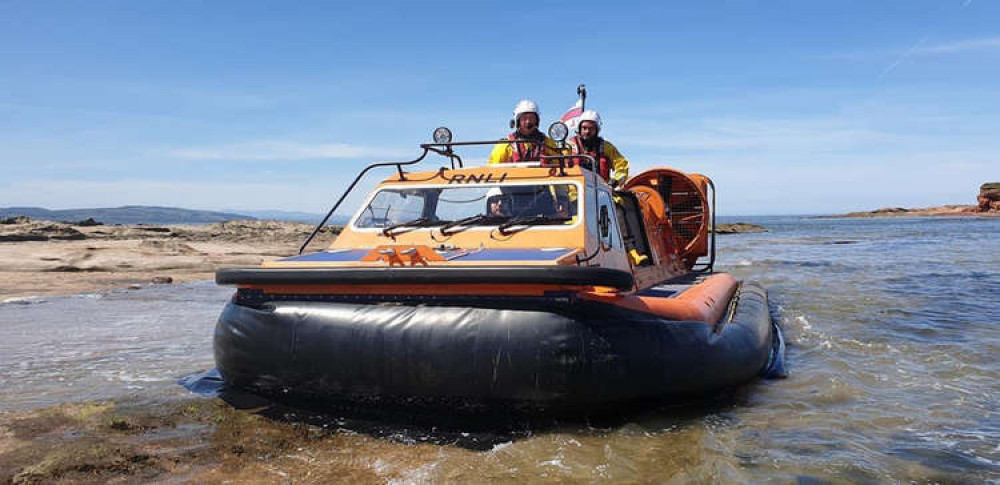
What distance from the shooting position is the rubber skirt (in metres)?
3.41

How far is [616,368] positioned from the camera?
3500mm

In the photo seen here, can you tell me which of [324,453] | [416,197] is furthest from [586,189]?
[324,453]

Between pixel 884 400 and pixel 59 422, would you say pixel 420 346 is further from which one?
pixel 884 400

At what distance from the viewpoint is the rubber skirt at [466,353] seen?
11.2 feet

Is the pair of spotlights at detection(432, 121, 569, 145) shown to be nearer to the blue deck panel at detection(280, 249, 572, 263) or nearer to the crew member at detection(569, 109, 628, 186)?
the blue deck panel at detection(280, 249, 572, 263)

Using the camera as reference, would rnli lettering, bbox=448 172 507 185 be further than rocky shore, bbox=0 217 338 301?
No

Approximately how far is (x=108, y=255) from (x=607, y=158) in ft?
31.5

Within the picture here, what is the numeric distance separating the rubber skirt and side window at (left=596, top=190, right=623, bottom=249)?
1.03 metres

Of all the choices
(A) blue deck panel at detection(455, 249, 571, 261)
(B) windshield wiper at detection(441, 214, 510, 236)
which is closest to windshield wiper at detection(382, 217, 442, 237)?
(B) windshield wiper at detection(441, 214, 510, 236)

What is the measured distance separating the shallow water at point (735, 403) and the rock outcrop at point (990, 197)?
61890mm

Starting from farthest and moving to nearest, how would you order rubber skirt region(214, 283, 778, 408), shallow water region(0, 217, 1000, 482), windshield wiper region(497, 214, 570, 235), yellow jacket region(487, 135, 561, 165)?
yellow jacket region(487, 135, 561, 165)
windshield wiper region(497, 214, 570, 235)
rubber skirt region(214, 283, 778, 408)
shallow water region(0, 217, 1000, 482)

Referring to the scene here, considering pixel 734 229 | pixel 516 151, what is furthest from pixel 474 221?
pixel 734 229

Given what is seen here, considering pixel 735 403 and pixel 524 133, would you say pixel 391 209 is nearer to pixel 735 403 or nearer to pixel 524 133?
pixel 524 133

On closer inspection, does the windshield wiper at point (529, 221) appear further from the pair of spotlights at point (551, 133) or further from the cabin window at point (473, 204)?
the pair of spotlights at point (551, 133)
